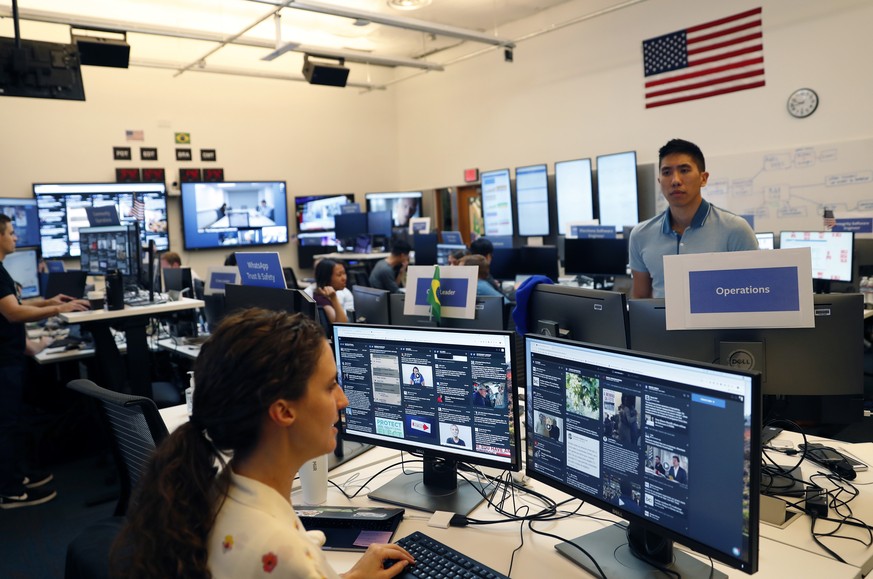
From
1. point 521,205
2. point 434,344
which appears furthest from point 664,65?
point 434,344

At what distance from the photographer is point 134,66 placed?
8.39 m

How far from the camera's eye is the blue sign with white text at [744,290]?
1.62 metres

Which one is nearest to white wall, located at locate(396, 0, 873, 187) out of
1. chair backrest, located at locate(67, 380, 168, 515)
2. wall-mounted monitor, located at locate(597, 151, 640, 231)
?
wall-mounted monitor, located at locate(597, 151, 640, 231)

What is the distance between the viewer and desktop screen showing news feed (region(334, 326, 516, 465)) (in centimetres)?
163

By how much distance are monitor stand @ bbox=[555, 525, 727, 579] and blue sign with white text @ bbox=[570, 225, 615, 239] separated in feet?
16.5

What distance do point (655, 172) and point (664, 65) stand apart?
1.17 metres

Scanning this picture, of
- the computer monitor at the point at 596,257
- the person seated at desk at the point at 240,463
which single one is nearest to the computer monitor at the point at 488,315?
the person seated at desk at the point at 240,463

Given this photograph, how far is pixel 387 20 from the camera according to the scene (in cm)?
679

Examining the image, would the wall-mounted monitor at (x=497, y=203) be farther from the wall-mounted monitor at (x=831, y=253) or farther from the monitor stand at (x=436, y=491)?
the monitor stand at (x=436, y=491)

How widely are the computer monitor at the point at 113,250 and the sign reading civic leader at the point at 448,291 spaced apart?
2.72 meters

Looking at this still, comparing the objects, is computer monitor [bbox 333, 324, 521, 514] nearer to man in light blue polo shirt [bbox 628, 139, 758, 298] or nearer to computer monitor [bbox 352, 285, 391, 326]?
computer monitor [bbox 352, 285, 391, 326]

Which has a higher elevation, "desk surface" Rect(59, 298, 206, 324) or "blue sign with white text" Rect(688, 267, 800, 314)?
"blue sign with white text" Rect(688, 267, 800, 314)

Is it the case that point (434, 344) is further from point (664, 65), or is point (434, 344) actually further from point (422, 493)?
point (664, 65)

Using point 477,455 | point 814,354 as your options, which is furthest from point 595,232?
point 477,455
